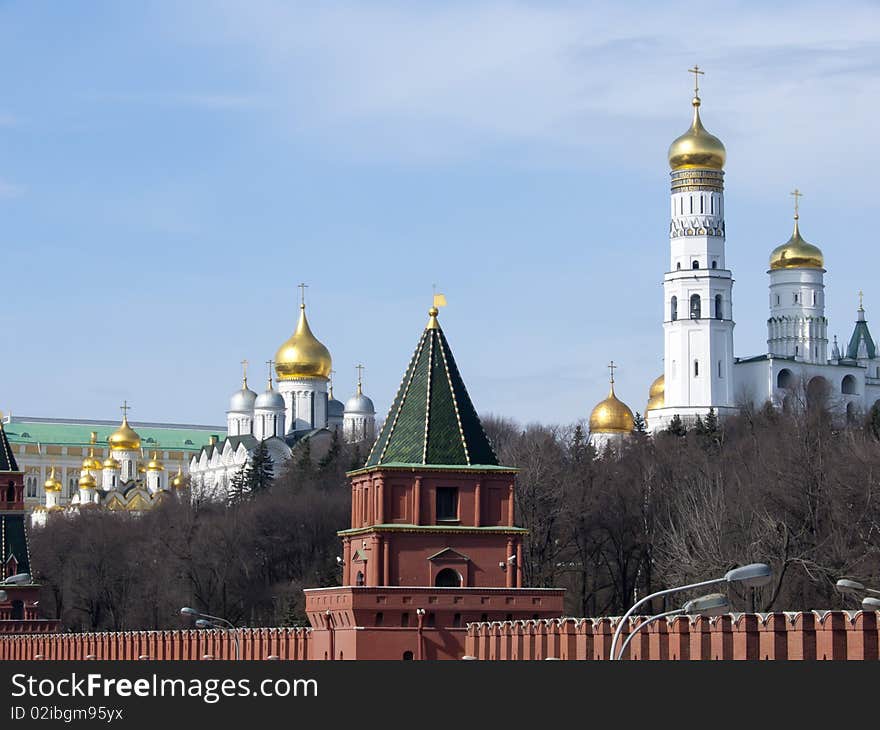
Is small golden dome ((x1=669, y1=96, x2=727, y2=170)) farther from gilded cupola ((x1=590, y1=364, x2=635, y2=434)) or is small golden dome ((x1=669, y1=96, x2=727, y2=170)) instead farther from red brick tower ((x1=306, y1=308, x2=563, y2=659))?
red brick tower ((x1=306, y1=308, x2=563, y2=659))

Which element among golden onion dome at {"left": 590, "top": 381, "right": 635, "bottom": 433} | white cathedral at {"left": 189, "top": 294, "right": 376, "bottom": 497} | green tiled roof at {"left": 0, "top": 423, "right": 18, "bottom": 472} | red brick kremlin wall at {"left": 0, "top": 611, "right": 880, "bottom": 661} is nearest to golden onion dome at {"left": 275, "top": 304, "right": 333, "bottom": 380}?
white cathedral at {"left": 189, "top": 294, "right": 376, "bottom": 497}

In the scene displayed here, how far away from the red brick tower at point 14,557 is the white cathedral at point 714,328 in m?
46.5

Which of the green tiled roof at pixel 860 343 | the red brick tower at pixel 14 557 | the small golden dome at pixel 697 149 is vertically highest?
the small golden dome at pixel 697 149

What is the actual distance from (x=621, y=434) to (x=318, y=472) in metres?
→ 22.4

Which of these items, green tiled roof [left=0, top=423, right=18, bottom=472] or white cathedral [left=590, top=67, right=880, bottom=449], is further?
white cathedral [left=590, top=67, right=880, bottom=449]

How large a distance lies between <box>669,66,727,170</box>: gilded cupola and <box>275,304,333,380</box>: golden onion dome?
2864cm

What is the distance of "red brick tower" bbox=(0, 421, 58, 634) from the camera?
278ft

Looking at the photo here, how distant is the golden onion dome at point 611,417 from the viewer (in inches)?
5300

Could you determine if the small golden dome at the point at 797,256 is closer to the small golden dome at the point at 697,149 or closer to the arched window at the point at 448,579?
the small golden dome at the point at 697,149

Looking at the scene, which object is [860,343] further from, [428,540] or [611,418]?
[428,540]

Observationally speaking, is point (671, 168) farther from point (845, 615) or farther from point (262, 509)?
point (845, 615)

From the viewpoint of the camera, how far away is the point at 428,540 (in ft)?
176

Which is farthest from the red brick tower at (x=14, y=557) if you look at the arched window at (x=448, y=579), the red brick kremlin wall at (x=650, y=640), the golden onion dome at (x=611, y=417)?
the golden onion dome at (x=611, y=417)

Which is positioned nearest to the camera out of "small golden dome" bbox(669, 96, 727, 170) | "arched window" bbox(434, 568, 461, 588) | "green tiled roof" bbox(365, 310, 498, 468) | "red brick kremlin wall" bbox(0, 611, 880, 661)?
"red brick kremlin wall" bbox(0, 611, 880, 661)
